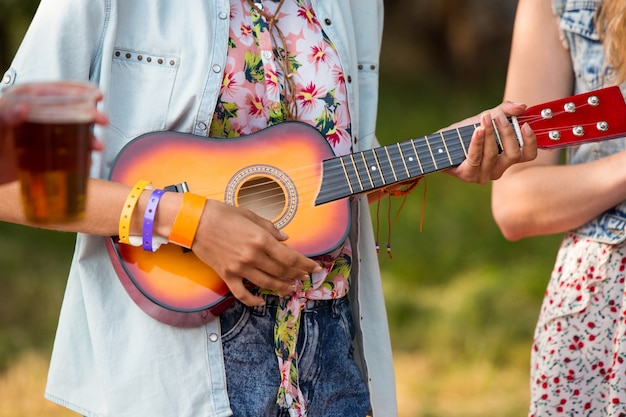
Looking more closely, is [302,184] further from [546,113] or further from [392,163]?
[546,113]

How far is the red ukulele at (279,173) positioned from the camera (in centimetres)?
185

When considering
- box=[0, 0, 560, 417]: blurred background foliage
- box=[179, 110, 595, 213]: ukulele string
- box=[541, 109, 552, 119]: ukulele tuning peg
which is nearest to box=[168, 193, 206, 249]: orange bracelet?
box=[179, 110, 595, 213]: ukulele string

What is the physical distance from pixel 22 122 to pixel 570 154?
5.76 feet

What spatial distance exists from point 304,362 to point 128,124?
2.06ft

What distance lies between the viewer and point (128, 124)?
74.5 inches

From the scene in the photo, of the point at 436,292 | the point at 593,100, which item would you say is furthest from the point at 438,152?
the point at 436,292

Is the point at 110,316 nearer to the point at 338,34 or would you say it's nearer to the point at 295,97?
the point at 295,97

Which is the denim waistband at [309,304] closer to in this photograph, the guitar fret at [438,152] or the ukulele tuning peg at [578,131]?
the guitar fret at [438,152]

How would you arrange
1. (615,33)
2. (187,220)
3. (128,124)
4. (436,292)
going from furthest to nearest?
(436,292)
(615,33)
(128,124)
(187,220)

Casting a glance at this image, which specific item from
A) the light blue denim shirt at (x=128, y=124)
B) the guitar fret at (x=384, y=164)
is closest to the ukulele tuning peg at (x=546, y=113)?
the guitar fret at (x=384, y=164)

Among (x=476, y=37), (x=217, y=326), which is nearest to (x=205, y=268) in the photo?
(x=217, y=326)

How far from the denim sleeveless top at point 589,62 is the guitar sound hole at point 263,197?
795 mm

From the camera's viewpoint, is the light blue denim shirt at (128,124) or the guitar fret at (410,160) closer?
the light blue denim shirt at (128,124)

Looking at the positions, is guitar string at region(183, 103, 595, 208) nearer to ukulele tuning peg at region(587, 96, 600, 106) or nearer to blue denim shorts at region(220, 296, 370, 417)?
ukulele tuning peg at region(587, 96, 600, 106)
